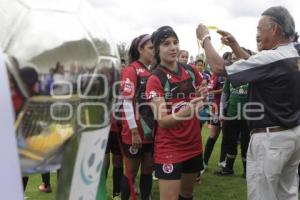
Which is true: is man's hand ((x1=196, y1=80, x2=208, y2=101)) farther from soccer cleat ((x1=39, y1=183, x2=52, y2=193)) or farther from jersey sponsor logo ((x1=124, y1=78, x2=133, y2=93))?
soccer cleat ((x1=39, y1=183, x2=52, y2=193))

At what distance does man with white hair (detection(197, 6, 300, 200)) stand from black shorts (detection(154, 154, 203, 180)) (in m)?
0.45

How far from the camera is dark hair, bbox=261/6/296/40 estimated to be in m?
3.26

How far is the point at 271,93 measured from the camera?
3.26 m

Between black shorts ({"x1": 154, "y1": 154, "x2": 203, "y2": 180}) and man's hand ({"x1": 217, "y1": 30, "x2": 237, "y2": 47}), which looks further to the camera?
man's hand ({"x1": 217, "y1": 30, "x2": 237, "y2": 47})

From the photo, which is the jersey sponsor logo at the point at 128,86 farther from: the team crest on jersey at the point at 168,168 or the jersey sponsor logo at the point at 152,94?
the team crest on jersey at the point at 168,168

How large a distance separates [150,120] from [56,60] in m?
3.54

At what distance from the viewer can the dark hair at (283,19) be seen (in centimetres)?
326

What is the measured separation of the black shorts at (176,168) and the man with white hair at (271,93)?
45cm

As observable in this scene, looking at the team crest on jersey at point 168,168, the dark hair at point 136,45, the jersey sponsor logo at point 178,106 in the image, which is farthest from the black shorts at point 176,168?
the dark hair at point 136,45

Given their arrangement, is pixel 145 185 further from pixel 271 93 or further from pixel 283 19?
pixel 283 19

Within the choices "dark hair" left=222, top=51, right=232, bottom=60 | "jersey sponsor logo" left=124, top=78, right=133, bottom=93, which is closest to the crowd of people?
"jersey sponsor logo" left=124, top=78, right=133, bottom=93

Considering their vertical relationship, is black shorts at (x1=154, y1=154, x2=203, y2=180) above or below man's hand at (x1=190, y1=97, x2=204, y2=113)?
below

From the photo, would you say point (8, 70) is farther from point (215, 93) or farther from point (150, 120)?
point (215, 93)

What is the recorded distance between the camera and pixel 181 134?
3.46m
